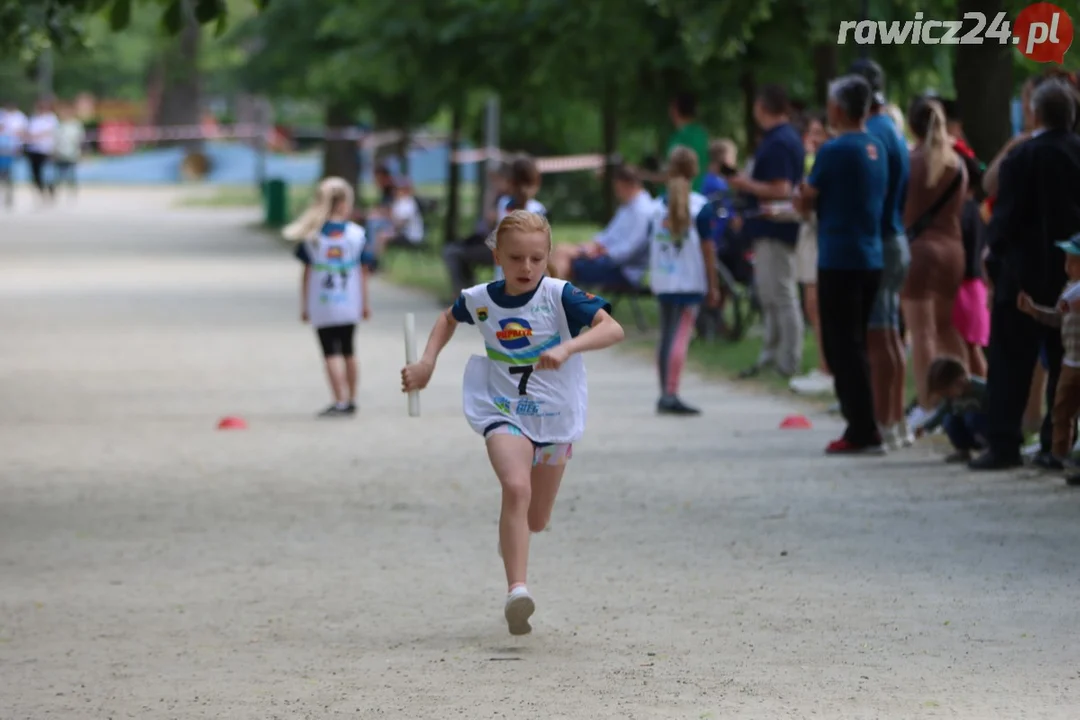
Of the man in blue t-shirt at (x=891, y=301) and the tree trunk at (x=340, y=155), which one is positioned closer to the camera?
the man in blue t-shirt at (x=891, y=301)

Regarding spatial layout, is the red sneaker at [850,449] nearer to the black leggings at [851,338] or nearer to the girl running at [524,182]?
the black leggings at [851,338]

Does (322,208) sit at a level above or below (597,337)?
below

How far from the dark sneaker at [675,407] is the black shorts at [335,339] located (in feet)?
6.51

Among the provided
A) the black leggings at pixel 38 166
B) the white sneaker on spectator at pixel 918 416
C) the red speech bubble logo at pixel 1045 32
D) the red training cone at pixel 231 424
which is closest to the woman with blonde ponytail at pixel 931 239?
the white sneaker on spectator at pixel 918 416

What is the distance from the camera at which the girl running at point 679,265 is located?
13492mm

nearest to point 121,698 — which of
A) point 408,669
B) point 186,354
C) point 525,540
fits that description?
point 408,669

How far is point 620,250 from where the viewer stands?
1750 cm

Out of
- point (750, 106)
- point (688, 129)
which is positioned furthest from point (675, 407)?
point (750, 106)

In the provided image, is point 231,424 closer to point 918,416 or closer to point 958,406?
point 918,416

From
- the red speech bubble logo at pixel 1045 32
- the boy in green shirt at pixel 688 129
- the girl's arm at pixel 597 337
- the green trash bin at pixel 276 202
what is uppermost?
the red speech bubble logo at pixel 1045 32

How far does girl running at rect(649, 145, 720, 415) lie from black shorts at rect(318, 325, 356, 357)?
6.38ft

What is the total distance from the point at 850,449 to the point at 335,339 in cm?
373

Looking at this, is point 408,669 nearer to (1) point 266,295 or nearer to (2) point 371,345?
(2) point 371,345

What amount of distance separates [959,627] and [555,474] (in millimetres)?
1459
